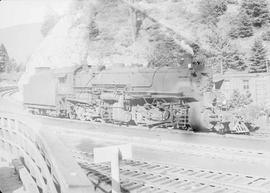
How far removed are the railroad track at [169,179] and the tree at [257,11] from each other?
1070 mm

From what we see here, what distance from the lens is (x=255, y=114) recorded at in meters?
2.35

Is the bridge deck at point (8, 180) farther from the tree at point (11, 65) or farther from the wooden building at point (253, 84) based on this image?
the wooden building at point (253, 84)

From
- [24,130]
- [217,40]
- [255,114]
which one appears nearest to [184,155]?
[255,114]

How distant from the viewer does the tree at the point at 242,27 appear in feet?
7.27

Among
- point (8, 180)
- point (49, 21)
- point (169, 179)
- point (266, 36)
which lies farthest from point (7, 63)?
point (266, 36)

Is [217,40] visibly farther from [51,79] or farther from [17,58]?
[17,58]

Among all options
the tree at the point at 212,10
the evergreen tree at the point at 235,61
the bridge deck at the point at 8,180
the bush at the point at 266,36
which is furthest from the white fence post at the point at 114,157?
the bridge deck at the point at 8,180

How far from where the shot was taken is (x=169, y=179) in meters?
2.69

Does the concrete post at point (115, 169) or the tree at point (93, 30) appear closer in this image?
the concrete post at point (115, 169)

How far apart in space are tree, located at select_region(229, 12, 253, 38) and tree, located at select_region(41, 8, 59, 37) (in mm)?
1218

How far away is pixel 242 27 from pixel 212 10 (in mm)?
218

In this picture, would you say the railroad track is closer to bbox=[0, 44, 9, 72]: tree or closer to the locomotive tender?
the locomotive tender

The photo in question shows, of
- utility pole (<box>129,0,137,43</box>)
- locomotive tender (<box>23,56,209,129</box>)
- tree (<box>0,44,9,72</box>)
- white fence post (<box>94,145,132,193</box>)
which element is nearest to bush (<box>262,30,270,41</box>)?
locomotive tender (<box>23,56,209,129</box>)

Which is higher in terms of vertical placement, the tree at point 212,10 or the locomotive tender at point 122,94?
the tree at point 212,10
